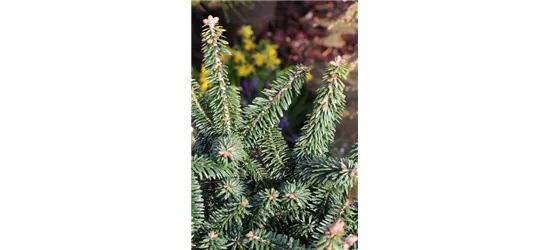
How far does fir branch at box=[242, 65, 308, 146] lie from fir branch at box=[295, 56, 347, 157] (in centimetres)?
5

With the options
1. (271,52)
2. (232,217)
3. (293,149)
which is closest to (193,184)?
(232,217)

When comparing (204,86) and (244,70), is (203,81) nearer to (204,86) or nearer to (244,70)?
(204,86)

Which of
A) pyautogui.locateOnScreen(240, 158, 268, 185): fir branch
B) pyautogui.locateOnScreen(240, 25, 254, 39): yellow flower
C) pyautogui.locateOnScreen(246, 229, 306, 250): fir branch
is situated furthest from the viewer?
pyautogui.locateOnScreen(240, 25, 254, 39): yellow flower

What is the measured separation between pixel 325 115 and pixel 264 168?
0.48 feet

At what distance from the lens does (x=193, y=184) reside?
103 centimetres

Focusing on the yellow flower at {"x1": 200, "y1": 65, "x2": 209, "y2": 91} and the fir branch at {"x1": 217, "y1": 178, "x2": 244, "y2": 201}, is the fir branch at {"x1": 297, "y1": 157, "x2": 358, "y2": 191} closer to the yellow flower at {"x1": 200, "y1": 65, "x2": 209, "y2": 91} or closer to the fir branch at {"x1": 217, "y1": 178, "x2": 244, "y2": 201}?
the fir branch at {"x1": 217, "y1": 178, "x2": 244, "y2": 201}

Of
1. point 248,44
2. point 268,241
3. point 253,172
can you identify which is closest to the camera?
point 268,241

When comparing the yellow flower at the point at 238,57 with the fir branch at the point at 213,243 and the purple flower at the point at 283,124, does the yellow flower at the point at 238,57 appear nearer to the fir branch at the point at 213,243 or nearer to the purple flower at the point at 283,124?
the purple flower at the point at 283,124

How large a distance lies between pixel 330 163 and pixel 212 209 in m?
0.21

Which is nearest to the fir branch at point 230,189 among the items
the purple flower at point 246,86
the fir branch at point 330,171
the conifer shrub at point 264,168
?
the conifer shrub at point 264,168

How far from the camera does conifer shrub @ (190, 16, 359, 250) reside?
1.04m

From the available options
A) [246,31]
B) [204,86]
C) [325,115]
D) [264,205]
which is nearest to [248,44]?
[246,31]

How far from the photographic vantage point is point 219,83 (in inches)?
43.7

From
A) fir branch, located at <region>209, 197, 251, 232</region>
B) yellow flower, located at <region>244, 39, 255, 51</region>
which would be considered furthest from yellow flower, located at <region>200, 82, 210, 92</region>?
fir branch, located at <region>209, 197, 251, 232</region>
